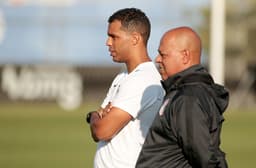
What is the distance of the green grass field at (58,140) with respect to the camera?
58.6 feet

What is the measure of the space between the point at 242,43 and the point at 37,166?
37375 millimetres

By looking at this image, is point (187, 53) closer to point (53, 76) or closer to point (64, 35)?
point (53, 76)

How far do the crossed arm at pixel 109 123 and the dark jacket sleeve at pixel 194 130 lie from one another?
2.81 feet

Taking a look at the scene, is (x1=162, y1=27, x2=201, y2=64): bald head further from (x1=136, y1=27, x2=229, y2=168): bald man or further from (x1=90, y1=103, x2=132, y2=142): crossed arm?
(x1=90, y1=103, x2=132, y2=142): crossed arm

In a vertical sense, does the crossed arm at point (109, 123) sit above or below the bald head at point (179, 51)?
below

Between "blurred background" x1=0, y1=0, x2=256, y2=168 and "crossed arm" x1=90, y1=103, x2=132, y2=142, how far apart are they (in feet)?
41.8

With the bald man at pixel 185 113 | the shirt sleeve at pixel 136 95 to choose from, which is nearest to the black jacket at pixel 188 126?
the bald man at pixel 185 113

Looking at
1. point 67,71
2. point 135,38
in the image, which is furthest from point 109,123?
point 67,71

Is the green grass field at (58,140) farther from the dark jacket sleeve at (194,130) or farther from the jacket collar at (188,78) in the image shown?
the dark jacket sleeve at (194,130)

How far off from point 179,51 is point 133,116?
2.77 feet

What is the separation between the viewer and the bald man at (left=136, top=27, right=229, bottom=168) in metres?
5.92

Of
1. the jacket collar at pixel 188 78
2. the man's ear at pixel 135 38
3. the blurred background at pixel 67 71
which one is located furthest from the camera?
the blurred background at pixel 67 71

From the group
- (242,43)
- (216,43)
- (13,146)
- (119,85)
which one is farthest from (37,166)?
(242,43)

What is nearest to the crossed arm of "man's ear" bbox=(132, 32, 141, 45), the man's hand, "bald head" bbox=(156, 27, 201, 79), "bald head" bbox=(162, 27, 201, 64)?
the man's hand
